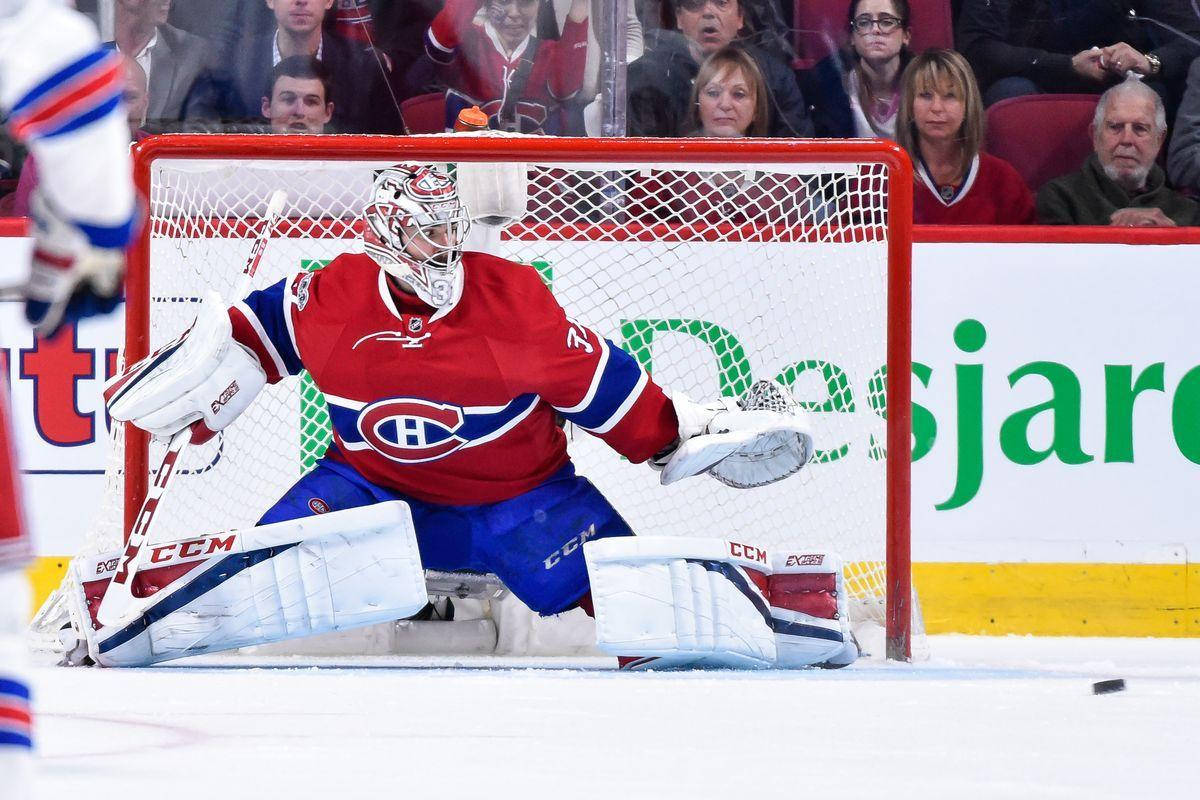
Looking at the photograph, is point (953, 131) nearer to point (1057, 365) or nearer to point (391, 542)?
point (1057, 365)

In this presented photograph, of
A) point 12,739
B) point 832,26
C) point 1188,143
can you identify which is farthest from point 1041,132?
point 12,739

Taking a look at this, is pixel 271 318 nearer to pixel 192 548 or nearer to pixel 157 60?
pixel 192 548

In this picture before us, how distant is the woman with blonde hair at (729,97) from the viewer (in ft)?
13.5

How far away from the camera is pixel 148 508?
3188 millimetres

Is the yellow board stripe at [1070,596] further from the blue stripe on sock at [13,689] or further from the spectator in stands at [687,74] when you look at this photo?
the blue stripe on sock at [13,689]

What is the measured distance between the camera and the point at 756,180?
12.2 feet

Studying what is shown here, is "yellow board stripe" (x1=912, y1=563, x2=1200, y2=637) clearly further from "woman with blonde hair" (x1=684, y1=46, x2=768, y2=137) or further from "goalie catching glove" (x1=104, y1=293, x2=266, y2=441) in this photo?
"goalie catching glove" (x1=104, y1=293, x2=266, y2=441)

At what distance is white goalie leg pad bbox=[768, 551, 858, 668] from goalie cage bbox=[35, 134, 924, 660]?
0.72ft

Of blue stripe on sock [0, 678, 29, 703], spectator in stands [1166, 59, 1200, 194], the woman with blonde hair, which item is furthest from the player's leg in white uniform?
spectator in stands [1166, 59, 1200, 194]

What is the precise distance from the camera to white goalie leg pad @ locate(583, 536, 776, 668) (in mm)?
2969

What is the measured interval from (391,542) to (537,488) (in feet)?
1.13

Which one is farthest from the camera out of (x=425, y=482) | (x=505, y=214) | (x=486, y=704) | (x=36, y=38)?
(x=505, y=214)

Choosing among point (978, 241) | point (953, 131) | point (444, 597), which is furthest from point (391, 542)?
point (953, 131)

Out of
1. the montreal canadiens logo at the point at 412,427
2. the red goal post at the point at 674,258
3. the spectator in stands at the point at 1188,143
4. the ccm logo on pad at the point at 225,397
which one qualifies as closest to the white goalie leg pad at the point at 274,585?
the montreal canadiens logo at the point at 412,427
